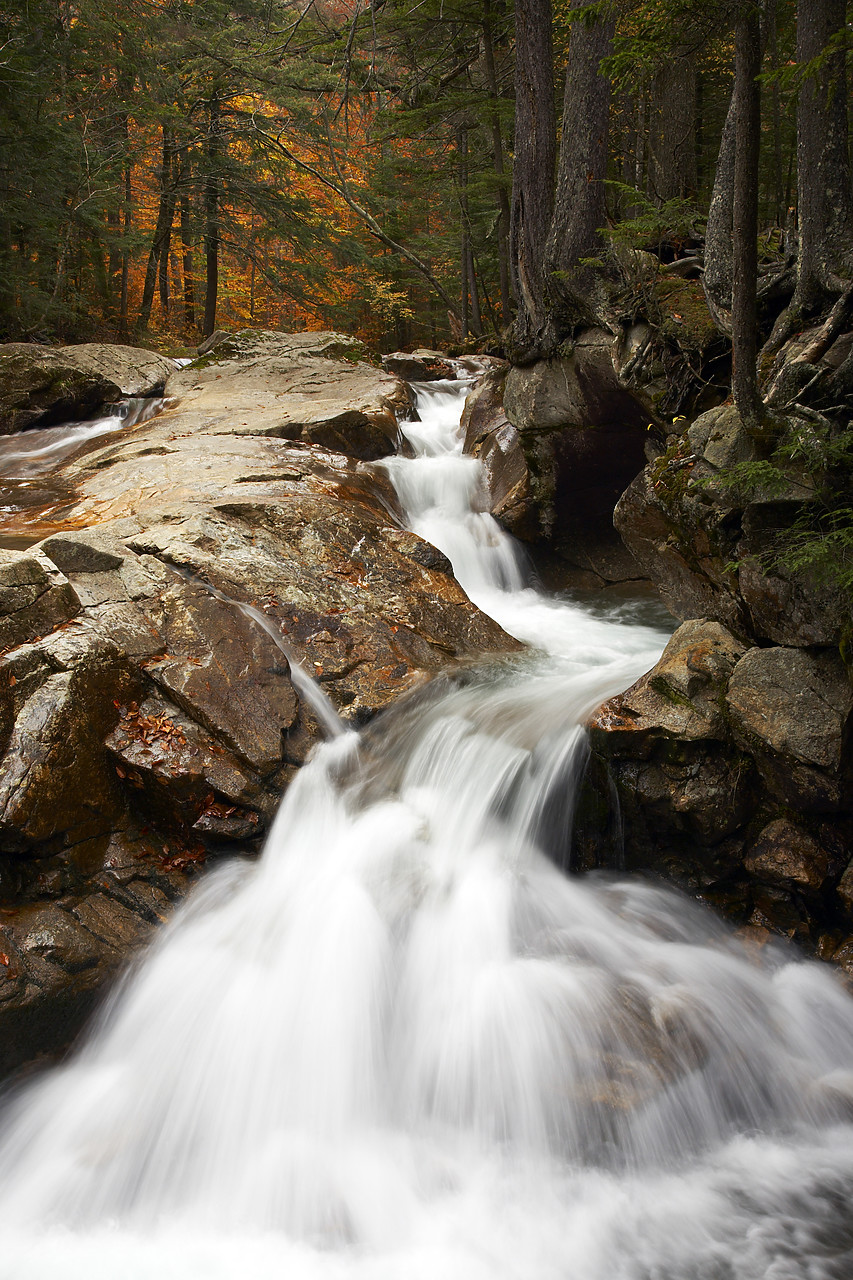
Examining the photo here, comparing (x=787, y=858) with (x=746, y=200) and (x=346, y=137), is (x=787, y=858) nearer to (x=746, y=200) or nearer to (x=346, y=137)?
(x=746, y=200)

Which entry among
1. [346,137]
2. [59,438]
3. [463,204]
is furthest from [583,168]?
[463,204]

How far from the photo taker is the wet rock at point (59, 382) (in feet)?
35.1

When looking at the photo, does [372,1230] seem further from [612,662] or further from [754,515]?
[612,662]

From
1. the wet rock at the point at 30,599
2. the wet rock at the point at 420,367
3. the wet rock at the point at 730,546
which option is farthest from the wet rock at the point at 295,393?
the wet rock at the point at 30,599

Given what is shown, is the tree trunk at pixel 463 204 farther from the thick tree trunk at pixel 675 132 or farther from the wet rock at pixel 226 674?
the wet rock at pixel 226 674

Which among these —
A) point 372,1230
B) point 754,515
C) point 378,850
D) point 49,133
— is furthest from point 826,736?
point 49,133

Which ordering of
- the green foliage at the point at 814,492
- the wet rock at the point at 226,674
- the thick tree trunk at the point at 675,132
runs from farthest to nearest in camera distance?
the thick tree trunk at the point at 675,132 < the wet rock at the point at 226,674 < the green foliage at the point at 814,492

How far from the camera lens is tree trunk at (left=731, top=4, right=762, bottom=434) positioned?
3781mm

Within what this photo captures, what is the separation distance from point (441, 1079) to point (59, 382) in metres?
10.9

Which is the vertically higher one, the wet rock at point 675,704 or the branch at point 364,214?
the branch at point 364,214

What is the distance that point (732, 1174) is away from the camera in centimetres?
334

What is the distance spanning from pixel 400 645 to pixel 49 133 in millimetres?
12818

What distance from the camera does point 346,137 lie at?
7887 mm

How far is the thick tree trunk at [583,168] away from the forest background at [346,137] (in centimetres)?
3
